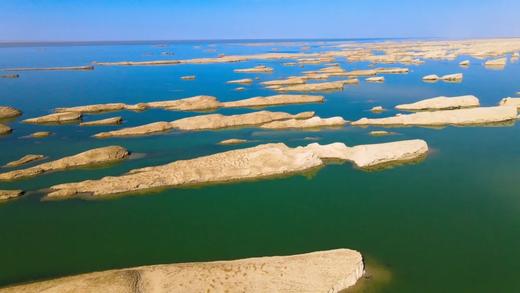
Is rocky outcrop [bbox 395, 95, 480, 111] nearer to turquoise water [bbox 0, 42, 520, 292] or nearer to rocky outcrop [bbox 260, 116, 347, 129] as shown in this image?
turquoise water [bbox 0, 42, 520, 292]

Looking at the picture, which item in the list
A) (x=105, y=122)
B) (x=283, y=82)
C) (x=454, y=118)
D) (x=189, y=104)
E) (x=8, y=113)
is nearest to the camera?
(x=454, y=118)

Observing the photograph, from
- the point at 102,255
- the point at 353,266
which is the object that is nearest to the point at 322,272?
the point at 353,266

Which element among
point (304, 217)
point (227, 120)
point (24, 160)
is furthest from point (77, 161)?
point (304, 217)

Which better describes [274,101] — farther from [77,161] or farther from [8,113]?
[8,113]

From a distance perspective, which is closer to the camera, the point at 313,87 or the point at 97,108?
the point at 97,108

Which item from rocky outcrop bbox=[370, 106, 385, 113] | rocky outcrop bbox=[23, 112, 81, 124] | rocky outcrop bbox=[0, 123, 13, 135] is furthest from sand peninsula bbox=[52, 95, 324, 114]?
rocky outcrop bbox=[370, 106, 385, 113]

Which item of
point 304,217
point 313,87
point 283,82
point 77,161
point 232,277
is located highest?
point 283,82
